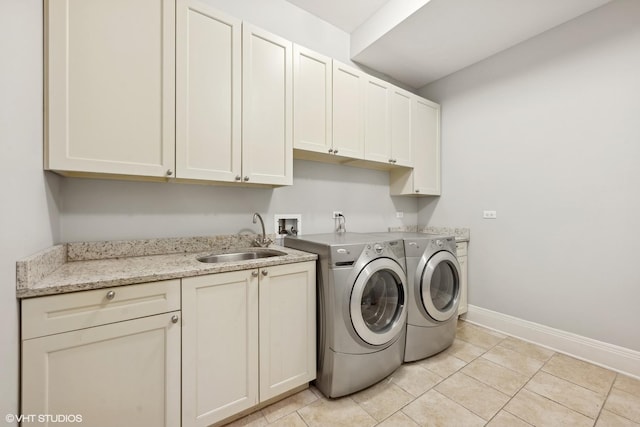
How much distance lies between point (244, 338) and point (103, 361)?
593 mm

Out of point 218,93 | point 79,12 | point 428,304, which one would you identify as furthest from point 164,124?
point 428,304

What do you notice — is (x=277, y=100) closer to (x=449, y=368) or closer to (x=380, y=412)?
(x=380, y=412)

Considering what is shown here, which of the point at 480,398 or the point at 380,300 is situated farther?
the point at 380,300

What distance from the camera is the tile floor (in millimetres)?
1430

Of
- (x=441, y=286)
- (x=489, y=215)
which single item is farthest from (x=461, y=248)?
(x=441, y=286)

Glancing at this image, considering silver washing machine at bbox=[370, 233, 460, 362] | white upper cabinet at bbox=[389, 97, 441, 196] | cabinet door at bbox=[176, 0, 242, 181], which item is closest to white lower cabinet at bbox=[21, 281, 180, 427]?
cabinet door at bbox=[176, 0, 242, 181]

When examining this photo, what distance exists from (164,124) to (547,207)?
119 inches

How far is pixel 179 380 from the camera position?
122cm

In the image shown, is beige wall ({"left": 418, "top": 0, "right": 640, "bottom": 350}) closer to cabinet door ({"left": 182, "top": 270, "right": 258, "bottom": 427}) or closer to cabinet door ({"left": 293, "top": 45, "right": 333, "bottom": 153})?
cabinet door ({"left": 293, "top": 45, "right": 333, "bottom": 153})

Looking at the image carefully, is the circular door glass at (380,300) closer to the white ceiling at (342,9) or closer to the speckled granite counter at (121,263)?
the speckled granite counter at (121,263)

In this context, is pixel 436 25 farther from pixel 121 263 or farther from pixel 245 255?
pixel 121 263

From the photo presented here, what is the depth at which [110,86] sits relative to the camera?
131 centimetres

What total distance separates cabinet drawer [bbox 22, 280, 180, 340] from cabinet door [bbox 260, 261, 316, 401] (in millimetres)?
484

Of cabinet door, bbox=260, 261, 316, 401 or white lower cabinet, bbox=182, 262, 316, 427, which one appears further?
cabinet door, bbox=260, 261, 316, 401
